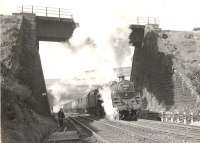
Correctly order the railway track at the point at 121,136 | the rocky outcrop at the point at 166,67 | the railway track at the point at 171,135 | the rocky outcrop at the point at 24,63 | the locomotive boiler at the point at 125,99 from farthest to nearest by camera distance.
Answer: the rocky outcrop at the point at 166,67 → the locomotive boiler at the point at 125,99 → the rocky outcrop at the point at 24,63 → the railway track at the point at 121,136 → the railway track at the point at 171,135

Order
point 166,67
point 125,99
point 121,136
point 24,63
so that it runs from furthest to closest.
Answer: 1. point 166,67
2. point 24,63
3. point 125,99
4. point 121,136

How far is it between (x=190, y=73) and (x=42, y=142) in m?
24.4

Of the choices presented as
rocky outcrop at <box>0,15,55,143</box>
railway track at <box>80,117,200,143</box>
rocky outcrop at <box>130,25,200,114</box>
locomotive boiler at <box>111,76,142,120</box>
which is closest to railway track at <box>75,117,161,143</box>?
railway track at <box>80,117,200,143</box>

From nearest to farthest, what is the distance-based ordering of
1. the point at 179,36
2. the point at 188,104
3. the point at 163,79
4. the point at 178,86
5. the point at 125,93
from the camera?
the point at 125,93 < the point at 188,104 < the point at 178,86 < the point at 163,79 < the point at 179,36

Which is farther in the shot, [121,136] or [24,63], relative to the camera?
[24,63]

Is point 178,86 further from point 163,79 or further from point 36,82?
point 36,82

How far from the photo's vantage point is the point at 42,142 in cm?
1734

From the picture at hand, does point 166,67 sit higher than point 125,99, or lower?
higher

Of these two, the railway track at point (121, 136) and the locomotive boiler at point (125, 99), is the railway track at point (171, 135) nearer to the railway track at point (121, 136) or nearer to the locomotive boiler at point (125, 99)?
the railway track at point (121, 136)

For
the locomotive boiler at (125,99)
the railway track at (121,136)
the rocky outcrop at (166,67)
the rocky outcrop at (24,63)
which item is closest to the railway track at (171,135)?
the railway track at (121,136)

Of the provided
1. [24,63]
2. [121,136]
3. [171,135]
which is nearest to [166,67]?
[24,63]

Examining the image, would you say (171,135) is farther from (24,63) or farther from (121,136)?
(24,63)

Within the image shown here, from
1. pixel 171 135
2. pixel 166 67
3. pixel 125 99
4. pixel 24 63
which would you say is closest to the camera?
pixel 171 135

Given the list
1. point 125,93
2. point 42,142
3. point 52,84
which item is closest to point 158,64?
point 125,93
